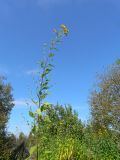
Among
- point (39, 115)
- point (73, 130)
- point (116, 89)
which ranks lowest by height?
point (39, 115)

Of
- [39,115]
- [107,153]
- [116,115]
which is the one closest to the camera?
[39,115]

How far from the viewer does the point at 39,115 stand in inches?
199

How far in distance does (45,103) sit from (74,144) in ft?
40.7

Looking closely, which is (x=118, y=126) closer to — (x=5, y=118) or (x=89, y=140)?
(x=5, y=118)

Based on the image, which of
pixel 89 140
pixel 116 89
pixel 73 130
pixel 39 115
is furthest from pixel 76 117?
pixel 39 115

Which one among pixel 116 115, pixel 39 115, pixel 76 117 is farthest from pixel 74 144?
pixel 116 115

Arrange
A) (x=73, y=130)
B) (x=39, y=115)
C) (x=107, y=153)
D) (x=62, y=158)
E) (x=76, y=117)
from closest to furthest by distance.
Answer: (x=39, y=115)
(x=62, y=158)
(x=107, y=153)
(x=73, y=130)
(x=76, y=117)

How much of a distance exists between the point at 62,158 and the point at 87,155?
110cm

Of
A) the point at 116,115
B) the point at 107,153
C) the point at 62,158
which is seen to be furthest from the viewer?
the point at 116,115

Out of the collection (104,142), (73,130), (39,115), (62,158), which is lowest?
(39,115)

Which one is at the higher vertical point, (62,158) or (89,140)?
(89,140)

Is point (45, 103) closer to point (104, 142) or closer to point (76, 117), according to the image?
point (104, 142)

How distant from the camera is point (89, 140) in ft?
68.5

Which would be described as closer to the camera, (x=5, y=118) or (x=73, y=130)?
(x=73, y=130)
